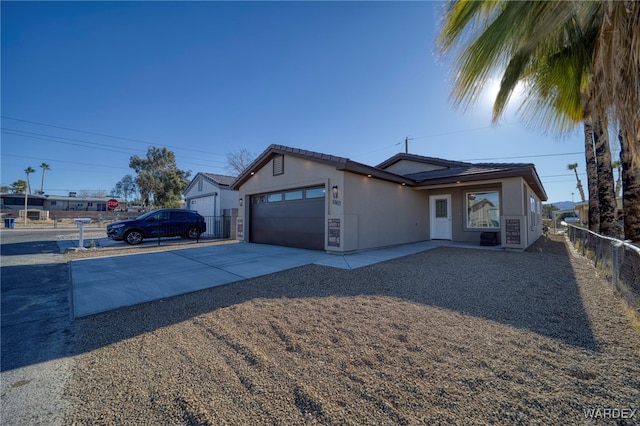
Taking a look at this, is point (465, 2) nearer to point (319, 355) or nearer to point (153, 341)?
point (319, 355)

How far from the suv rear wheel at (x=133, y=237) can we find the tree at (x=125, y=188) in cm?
4357

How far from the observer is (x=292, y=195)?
1035cm

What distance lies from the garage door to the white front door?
647 cm

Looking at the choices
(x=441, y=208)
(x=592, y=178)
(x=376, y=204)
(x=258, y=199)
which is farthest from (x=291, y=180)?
(x=592, y=178)

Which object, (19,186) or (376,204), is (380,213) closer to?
(376,204)

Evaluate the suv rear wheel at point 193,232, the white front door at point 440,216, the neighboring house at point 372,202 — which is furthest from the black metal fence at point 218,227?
the white front door at point 440,216

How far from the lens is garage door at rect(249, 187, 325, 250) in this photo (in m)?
9.36

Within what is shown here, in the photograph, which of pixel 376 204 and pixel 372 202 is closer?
pixel 372 202

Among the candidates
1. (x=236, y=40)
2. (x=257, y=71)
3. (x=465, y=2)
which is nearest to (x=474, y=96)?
(x=465, y=2)

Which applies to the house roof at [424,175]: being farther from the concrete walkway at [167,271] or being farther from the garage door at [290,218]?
the concrete walkway at [167,271]

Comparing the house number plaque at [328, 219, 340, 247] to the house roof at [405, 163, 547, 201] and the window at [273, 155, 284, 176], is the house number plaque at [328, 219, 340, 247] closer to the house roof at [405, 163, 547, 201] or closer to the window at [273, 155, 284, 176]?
the window at [273, 155, 284, 176]

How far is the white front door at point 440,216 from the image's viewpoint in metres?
12.0

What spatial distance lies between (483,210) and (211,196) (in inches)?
653

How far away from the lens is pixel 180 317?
3.55 m
